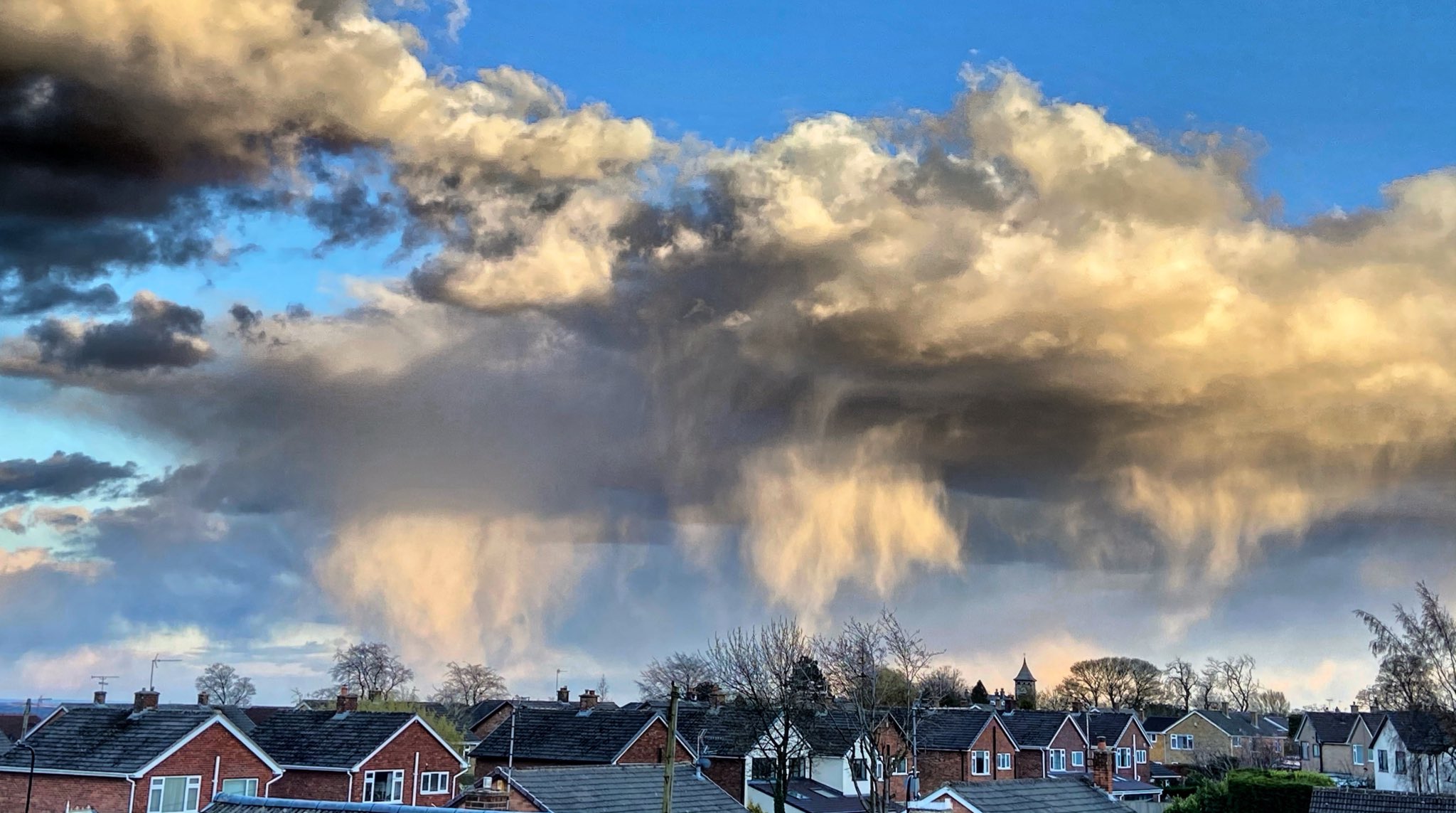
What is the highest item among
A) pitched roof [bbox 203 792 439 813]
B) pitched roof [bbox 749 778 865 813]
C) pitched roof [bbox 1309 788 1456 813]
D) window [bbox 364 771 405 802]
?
pitched roof [bbox 203 792 439 813]

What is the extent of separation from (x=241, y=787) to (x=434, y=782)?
12.9 m

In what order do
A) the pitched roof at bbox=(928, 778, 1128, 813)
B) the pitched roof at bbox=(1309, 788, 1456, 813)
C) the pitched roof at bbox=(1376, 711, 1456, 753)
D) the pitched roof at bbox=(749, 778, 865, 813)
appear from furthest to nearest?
the pitched roof at bbox=(1376, 711, 1456, 753) < the pitched roof at bbox=(749, 778, 865, 813) < the pitched roof at bbox=(1309, 788, 1456, 813) < the pitched roof at bbox=(928, 778, 1128, 813)

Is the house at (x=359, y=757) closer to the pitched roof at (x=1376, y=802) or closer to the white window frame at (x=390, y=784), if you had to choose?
the white window frame at (x=390, y=784)

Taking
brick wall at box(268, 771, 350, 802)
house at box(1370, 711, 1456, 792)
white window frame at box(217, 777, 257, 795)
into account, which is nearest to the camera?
white window frame at box(217, 777, 257, 795)

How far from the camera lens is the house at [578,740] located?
7494 centimetres

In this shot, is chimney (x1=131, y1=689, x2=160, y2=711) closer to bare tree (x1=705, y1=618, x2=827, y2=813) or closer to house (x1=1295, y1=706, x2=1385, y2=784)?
Answer: bare tree (x1=705, y1=618, x2=827, y2=813)

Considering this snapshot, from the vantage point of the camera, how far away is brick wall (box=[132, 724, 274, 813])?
55.7 metres

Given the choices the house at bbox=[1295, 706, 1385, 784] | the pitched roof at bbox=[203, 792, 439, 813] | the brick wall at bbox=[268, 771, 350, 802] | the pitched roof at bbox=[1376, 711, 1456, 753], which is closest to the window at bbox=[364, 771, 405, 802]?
the brick wall at bbox=[268, 771, 350, 802]

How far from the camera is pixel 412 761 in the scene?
67.4 meters

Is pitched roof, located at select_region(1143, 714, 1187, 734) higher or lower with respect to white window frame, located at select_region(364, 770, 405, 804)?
higher

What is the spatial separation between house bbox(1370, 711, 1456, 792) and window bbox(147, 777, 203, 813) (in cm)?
7592

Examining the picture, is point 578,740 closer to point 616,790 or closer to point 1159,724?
point 616,790

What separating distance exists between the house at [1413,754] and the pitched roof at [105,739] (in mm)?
77149

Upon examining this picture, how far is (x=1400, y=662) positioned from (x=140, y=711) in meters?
78.8
